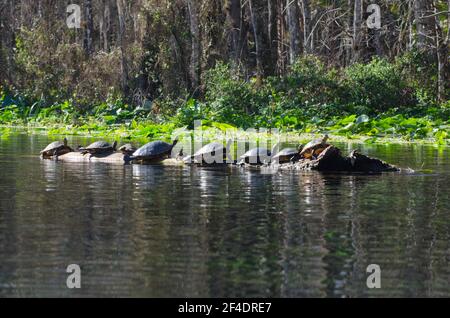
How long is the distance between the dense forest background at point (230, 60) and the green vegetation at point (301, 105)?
49 mm

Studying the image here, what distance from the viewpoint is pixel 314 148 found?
19.4m

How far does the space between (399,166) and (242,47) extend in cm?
2281

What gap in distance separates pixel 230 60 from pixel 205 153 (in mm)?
18761

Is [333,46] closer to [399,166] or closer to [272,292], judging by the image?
[399,166]

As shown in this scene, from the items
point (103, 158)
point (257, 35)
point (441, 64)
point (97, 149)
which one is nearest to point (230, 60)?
point (257, 35)

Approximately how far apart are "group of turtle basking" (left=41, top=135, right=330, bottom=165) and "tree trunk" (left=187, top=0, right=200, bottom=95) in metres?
18.5

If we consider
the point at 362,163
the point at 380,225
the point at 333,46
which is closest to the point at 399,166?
the point at 362,163

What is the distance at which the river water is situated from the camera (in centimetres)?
868

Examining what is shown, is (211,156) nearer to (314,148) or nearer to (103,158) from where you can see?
(314,148)

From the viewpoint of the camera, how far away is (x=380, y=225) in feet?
38.7

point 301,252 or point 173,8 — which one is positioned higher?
point 173,8

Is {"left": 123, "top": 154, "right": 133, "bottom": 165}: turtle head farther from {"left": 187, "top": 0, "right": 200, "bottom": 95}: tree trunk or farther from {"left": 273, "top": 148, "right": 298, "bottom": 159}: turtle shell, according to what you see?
{"left": 187, "top": 0, "right": 200, "bottom": 95}: tree trunk

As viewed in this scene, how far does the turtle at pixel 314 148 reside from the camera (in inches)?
752

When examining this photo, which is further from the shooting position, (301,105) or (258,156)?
(301,105)
